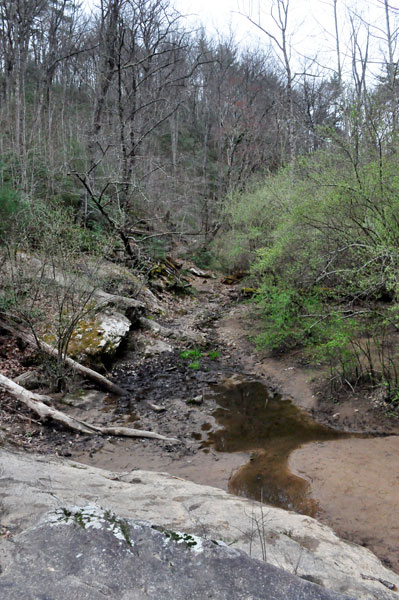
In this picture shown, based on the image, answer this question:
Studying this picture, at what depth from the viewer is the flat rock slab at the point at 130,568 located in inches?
87.0

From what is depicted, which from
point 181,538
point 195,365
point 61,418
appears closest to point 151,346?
point 195,365

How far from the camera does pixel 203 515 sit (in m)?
4.12

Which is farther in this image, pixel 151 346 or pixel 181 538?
pixel 151 346

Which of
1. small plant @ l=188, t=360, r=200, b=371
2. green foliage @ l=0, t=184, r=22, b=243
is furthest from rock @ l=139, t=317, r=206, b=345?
green foliage @ l=0, t=184, r=22, b=243

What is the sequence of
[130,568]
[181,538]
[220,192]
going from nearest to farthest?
[130,568] → [181,538] → [220,192]

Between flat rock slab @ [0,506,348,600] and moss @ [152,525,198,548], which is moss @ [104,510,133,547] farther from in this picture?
moss @ [152,525,198,548]

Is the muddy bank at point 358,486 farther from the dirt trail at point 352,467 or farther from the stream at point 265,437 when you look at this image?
the stream at point 265,437

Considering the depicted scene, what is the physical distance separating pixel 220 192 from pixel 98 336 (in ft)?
57.8

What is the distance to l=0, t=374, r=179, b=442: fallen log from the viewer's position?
6797mm

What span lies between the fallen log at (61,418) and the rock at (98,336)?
1.98 meters

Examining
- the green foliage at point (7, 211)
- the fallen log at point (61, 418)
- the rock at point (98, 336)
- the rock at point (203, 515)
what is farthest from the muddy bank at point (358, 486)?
the green foliage at point (7, 211)

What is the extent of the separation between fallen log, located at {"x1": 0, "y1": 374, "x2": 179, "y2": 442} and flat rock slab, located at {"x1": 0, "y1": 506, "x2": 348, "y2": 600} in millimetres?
4192

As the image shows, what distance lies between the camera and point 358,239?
7488 mm

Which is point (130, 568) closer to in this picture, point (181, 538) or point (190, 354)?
point (181, 538)
